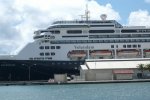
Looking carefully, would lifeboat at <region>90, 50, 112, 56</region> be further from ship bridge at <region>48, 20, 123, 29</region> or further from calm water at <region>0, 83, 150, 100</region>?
calm water at <region>0, 83, 150, 100</region>

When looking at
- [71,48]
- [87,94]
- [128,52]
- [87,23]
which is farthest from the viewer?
[87,23]

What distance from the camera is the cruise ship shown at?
2874 inches

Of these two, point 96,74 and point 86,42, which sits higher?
point 86,42

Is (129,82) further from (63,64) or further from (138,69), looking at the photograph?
(63,64)

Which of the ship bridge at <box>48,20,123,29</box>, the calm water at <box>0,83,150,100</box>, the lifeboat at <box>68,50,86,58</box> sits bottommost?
the calm water at <box>0,83,150,100</box>

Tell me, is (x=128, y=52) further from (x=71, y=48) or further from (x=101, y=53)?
(x=71, y=48)

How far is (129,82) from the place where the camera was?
6341 cm

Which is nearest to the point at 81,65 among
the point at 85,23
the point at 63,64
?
the point at 63,64

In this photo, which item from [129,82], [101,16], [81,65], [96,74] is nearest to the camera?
[129,82]

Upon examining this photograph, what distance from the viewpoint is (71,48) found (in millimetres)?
74875

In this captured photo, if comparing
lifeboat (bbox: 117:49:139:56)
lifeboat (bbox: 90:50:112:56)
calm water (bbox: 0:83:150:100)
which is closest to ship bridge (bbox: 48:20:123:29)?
lifeboat (bbox: 117:49:139:56)

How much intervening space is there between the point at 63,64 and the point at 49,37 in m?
4.79

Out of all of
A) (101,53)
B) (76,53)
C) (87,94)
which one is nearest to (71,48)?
(76,53)

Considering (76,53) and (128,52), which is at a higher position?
(128,52)
